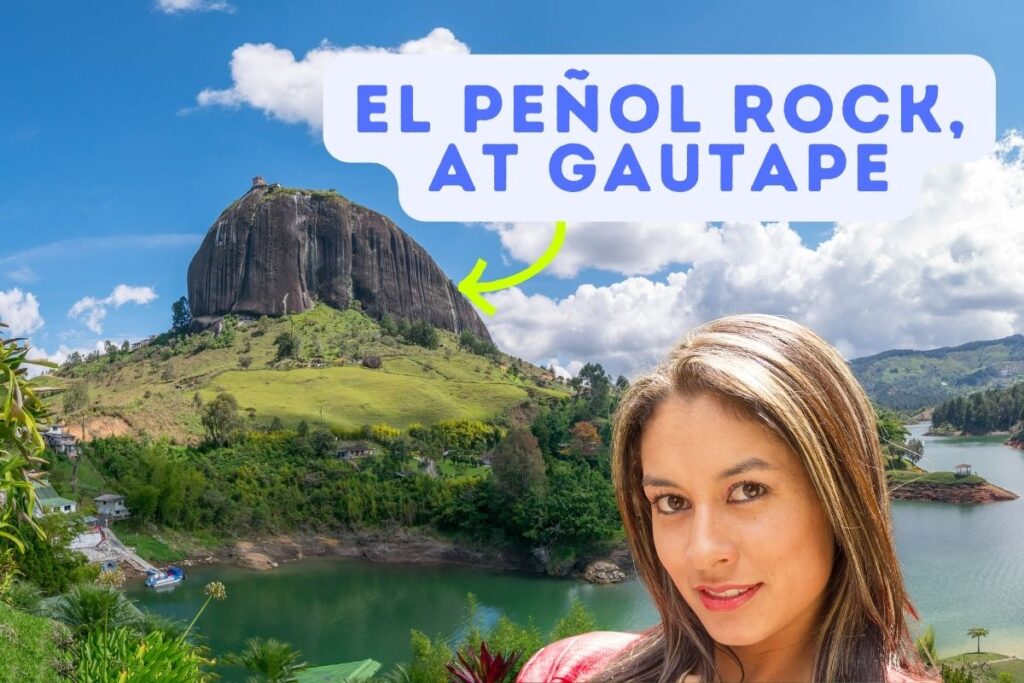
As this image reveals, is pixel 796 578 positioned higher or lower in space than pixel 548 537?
higher

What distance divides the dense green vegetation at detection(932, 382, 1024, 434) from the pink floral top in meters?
33.0

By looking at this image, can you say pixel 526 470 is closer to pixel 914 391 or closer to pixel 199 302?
pixel 199 302

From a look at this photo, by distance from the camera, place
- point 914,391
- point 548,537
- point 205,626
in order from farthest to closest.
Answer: point 914,391 < point 548,537 < point 205,626

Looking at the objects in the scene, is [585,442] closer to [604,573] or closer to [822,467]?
[604,573]

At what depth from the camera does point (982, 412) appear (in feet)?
96.7

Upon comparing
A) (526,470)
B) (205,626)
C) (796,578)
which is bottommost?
(205,626)

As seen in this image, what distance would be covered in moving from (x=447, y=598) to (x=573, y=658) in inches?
880

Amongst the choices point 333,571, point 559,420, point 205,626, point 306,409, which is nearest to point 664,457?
point 205,626

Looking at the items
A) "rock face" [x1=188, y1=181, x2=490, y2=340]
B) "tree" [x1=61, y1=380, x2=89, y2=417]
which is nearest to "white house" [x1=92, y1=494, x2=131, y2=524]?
"tree" [x1=61, y1=380, x2=89, y2=417]

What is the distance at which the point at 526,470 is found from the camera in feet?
87.4

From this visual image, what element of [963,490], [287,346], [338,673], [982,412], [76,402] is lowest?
[338,673]

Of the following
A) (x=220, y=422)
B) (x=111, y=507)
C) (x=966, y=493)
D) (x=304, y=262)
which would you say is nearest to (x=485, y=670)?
(x=111, y=507)

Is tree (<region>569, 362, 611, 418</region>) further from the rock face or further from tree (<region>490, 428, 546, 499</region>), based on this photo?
the rock face

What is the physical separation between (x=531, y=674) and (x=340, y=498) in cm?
2832
